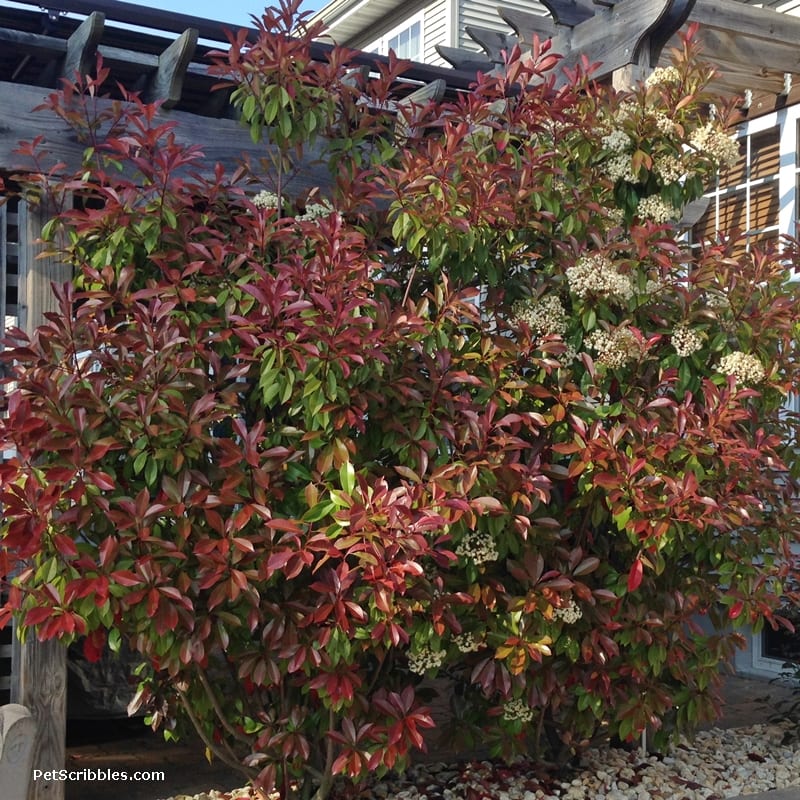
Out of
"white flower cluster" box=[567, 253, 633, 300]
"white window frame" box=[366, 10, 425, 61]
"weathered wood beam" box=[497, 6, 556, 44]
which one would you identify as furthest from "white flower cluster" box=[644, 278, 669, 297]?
"white window frame" box=[366, 10, 425, 61]

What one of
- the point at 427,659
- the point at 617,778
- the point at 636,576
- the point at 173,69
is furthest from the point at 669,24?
the point at 617,778

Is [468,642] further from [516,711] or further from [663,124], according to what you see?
[663,124]

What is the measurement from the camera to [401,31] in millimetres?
16516

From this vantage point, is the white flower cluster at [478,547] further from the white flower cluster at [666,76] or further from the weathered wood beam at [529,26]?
the weathered wood beam at [529,26]

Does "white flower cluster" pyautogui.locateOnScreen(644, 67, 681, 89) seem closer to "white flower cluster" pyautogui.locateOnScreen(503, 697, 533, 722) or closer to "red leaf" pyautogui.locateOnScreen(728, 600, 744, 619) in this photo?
"red leaf" pyautogui.locateOnScreen(728, 600, 744, 619)

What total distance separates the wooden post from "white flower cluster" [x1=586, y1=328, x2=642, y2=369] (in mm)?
2229

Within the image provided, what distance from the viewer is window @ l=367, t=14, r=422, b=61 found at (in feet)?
52.7

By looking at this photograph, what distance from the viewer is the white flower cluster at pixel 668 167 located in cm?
452

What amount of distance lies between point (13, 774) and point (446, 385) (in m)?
1.96

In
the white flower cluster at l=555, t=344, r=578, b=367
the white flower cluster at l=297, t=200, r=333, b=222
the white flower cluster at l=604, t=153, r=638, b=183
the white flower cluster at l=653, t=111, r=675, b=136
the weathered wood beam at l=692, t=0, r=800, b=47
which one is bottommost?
the white flower cluster at l=555, t=344, r=578, b=367

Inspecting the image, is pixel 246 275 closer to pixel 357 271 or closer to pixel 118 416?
pixel 357 271

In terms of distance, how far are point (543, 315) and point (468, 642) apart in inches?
51.3

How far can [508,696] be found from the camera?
4176mm

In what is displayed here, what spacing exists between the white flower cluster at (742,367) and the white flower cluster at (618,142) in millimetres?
971
